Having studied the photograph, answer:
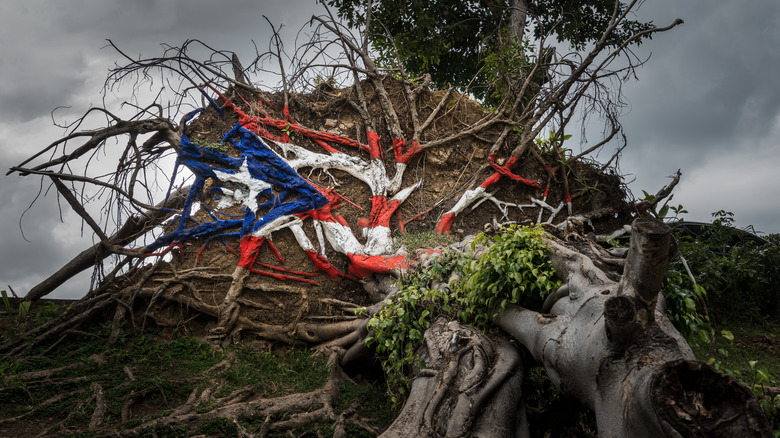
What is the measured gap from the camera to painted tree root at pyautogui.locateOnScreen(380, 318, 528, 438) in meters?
3.19

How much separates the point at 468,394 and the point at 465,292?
1.07m

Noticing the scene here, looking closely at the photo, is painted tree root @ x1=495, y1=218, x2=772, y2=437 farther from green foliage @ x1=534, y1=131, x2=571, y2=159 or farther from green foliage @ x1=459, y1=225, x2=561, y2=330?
green foliage @ x1=534, y1=131, x2=571, y2=159

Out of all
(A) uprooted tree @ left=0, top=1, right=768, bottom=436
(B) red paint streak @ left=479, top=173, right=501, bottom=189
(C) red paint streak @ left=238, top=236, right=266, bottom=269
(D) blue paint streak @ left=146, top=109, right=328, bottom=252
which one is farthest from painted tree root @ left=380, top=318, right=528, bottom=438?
(B) red paint streak @ left=479, top=173, right=501, bottom=189

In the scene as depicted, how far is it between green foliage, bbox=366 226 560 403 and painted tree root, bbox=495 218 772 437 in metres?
0.47

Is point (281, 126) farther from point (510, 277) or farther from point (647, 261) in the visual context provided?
point (647, 261)

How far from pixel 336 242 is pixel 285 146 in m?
1.87

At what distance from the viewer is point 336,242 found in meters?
7.32

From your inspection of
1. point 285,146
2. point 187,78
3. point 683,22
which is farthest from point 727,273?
point 187,78

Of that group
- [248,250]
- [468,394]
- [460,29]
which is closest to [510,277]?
[468,394]

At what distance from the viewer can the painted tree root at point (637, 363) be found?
1942mm

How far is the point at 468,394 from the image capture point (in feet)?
10.8

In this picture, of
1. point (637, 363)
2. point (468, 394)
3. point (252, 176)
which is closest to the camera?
point (637, 363)

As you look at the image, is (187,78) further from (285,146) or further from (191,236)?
(191,236)

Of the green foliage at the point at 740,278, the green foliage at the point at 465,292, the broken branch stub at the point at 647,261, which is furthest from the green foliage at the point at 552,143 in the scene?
the broken branch stub at the point at 647,261
